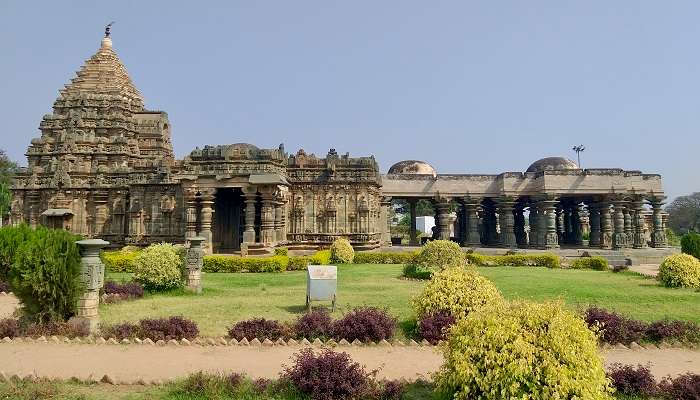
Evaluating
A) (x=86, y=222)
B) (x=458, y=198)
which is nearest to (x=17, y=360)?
(x=86, y=222)

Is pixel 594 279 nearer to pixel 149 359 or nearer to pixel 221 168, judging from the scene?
pixel 149 359

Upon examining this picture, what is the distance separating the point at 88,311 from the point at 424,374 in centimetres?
710

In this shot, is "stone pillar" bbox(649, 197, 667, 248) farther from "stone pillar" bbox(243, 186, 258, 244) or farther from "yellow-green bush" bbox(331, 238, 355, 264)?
"stone pillar" bbox(243, 186, 258, 244)

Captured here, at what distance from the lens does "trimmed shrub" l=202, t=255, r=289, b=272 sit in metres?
18.9

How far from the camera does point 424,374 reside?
6.41 metres

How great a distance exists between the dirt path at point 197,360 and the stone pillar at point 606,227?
1044 inches

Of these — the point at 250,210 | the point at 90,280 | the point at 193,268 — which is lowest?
the point at 193,268

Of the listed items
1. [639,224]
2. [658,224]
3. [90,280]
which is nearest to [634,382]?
[90,280]

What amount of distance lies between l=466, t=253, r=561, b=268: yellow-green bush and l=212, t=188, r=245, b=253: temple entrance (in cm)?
1322

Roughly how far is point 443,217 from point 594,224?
1276cm

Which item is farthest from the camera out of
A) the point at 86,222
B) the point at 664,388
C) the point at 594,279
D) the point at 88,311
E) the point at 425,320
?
the point at 86,222

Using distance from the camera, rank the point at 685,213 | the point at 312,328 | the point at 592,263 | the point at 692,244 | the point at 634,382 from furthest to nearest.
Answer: the point at 685,213 → the point at 592,263 → the point at 692,244 → the point at 312,328 → the point at 634,382

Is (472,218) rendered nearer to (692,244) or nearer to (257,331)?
(692,244)

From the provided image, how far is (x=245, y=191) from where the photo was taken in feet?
74.5
